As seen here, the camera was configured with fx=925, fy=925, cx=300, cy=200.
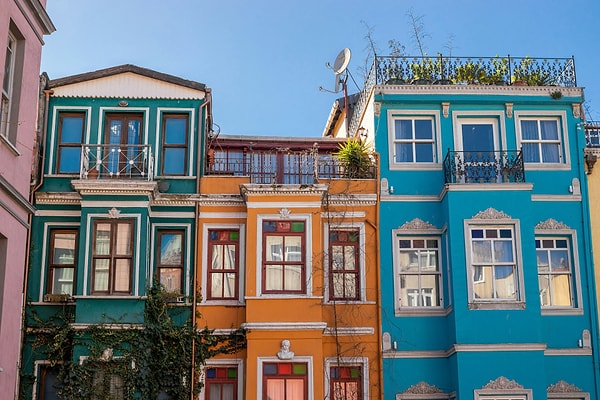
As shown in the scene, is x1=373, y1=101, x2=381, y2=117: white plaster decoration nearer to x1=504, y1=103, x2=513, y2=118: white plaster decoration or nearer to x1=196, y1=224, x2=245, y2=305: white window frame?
x1=504, y1=103, x2=513, y2=118: white plaster decoration

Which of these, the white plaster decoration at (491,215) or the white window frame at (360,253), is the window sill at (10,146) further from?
the white plaster decoration at (491,215)

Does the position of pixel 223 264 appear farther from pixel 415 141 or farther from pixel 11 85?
pixel 11 85

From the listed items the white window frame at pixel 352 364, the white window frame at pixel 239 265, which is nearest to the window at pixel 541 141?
the white window frame at pixel 352 364

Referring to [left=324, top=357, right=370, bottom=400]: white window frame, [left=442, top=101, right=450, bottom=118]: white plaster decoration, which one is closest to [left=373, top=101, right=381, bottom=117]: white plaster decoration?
[left=442, top=101, right=450, bottom=118]: white plaster decoration

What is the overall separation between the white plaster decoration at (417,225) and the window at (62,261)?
7634 mm

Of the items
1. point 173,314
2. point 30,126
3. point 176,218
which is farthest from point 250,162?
point 30,126

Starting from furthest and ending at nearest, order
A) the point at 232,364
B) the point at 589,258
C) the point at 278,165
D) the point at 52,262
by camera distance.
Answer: the point at 278,165 → the point at 589,258 → the point at 52,262 → the point at 232,364

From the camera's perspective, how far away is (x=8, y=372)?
12.4 m

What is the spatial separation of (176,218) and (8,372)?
9.47 metres

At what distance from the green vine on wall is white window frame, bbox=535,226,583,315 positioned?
7276 mm

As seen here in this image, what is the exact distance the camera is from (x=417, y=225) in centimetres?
2177

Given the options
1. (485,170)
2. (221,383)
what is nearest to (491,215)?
(485,170)

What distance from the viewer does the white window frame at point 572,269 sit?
21406 mm

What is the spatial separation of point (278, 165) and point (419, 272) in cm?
433
